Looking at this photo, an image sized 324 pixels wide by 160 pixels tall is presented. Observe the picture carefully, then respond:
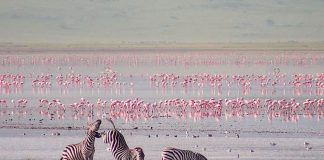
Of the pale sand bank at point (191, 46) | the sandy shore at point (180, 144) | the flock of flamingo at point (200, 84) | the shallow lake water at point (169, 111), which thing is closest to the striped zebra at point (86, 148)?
the sandy shore at point (180, 144)

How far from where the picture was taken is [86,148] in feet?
54.6

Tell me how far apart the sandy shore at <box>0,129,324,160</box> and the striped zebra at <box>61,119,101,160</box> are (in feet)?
17.5

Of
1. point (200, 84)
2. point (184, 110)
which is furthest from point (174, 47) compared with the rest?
point (184, 110)

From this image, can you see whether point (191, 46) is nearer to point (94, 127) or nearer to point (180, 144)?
point (180, 144)

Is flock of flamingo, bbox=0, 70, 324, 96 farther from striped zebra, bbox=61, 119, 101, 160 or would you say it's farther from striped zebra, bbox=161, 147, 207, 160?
striped zebra, bbox=61, 119, 101, 160

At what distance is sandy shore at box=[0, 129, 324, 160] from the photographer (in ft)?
76.5

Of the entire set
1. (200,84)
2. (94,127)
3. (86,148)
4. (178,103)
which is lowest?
(86,148)

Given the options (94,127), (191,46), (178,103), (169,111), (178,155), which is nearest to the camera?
(94,127)

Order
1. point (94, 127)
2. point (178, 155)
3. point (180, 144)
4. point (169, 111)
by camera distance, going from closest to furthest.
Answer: point (94, 127) < point (178, 155) < point (180, 144) < point (169, 111)

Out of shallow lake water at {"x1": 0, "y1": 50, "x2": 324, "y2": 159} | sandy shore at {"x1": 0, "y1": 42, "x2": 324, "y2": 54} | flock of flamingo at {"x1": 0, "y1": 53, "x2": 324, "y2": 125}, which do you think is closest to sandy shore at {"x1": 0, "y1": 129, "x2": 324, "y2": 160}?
shallow lake water at {"x1": 0, "y1": 50, "x2": 324, "y2": 159}

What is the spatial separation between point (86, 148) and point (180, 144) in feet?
30.2

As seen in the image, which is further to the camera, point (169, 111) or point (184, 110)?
point (169, 111)

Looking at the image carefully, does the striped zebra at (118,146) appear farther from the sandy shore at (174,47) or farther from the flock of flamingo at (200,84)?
the sandy shore at (174,47)

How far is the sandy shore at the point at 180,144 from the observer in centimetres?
2333
